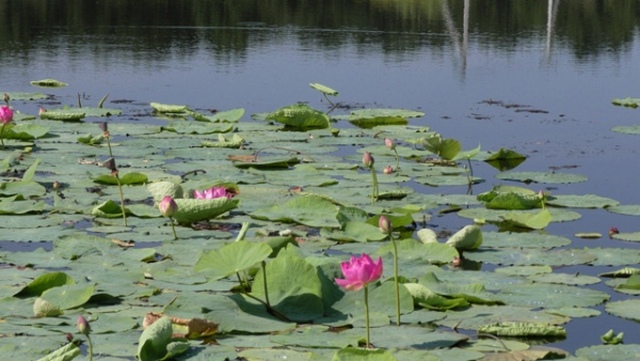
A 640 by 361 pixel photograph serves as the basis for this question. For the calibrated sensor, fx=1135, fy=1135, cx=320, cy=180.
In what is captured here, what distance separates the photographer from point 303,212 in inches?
163

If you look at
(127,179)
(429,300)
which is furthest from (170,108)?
(429,300)

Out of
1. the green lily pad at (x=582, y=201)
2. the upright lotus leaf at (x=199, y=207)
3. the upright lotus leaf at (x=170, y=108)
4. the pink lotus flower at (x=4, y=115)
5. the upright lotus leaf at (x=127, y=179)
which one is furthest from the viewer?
the upright lotus leaf at (x=170, y=108)

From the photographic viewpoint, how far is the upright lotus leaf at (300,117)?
629 cm

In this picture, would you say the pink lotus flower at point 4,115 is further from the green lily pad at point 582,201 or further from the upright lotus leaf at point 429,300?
the upright lotus leaf at point 429,300

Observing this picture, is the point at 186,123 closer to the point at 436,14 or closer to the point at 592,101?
the point at 592,101

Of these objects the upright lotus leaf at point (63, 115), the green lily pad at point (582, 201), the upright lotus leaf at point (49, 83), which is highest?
the upright lotus leaf at point (49, 83)

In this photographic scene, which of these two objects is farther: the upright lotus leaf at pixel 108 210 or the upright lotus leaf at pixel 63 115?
the upright lotus leaf at pixel 63 115

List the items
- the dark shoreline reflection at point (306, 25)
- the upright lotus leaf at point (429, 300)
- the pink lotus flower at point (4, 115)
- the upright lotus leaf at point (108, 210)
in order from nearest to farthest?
the upright lotus leaf at point (429, 300)
the upright lotus leaf at point (108, 210)
the pink lotus flower at point (4, 115)
the dark shoreline reflection at point (306, 25)

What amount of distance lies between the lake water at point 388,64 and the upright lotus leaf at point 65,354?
137cm

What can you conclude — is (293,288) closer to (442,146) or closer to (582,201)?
(582,201)

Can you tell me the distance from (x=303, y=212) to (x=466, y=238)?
684mm

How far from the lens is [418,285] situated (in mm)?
3133

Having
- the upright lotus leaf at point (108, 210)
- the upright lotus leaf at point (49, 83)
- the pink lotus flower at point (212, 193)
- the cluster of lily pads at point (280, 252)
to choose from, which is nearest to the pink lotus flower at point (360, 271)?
the cluster of lily pads at point (280, 252)

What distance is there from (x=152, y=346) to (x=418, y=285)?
0.82 meters
